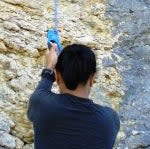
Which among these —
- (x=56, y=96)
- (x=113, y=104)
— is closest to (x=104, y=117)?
(x=56, y=96)

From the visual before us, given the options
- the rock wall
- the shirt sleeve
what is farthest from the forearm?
the rock wall

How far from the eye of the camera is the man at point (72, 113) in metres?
1.92

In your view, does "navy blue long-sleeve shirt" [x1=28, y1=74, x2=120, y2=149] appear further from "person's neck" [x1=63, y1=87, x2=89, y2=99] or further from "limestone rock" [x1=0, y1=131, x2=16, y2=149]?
"limestone rock" [x1=0, y1=131, x2=16, y2=149]

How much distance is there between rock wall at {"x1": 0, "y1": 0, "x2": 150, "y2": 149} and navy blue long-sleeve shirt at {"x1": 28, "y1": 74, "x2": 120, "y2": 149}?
139 centimetres

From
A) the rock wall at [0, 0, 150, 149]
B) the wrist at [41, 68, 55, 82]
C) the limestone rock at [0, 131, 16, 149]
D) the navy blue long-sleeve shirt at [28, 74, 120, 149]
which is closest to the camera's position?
the navy blue long-sleeve shirt at [28, 74, 120, 149]

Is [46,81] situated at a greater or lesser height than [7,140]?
greater

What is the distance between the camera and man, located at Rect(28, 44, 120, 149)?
6.30 feet

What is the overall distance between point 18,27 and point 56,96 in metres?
2.12

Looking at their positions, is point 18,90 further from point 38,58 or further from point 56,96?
point 56,96

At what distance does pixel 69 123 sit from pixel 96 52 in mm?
2210

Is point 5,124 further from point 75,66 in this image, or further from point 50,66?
point 75,66

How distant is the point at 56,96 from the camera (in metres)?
1.96

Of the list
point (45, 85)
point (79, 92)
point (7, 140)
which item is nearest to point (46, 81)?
point (45, 85)

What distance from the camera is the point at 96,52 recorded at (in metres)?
4.10
